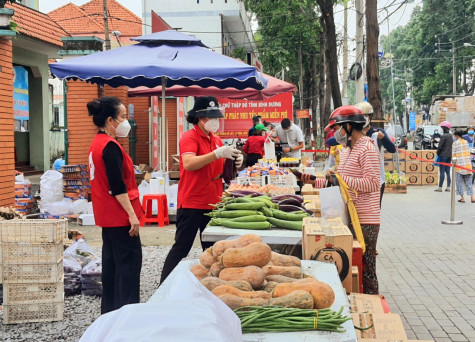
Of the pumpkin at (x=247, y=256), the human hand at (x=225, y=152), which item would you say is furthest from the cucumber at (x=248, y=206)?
the pumpkin at (x=247, y=256)

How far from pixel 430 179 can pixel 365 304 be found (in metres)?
17.7

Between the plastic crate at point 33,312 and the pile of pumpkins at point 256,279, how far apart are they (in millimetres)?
2675

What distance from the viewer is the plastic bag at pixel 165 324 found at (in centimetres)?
170

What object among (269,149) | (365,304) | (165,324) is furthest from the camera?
(269,149)

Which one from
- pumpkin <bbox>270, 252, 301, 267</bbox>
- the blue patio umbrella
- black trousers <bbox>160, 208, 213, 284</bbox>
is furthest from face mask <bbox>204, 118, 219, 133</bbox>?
the blue patio umbrella

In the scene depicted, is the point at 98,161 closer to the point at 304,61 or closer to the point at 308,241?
the point at 308,241

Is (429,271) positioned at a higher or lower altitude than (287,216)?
lower

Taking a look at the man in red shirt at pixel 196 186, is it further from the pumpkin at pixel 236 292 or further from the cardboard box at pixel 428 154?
the cardboard box at pixel 428 154

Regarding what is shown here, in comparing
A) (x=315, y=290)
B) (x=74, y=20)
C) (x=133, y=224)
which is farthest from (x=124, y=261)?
(x=74, y=20)

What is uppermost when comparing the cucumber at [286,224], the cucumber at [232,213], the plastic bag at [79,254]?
the cucumber at [232,213]

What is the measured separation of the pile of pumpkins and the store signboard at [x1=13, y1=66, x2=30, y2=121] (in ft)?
44.1

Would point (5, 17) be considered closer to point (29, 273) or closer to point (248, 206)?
point (29, 273)

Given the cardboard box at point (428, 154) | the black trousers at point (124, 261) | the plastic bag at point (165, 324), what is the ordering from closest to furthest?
1. the plastic bag at point (165, 324)
2. the black trousers at point (124, 261)
3. the cardboard box at point (428, 154)

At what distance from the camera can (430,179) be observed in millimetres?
20906
